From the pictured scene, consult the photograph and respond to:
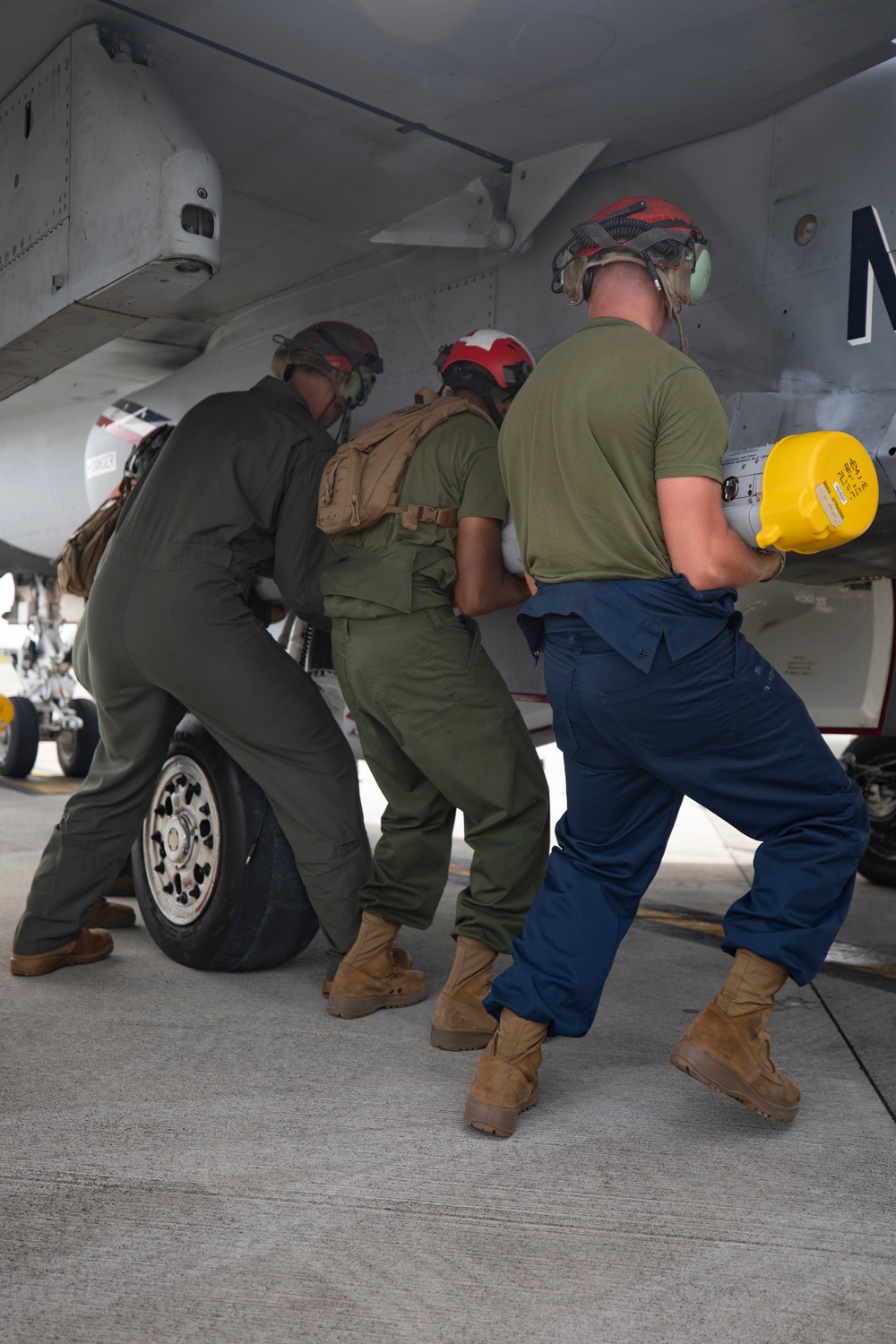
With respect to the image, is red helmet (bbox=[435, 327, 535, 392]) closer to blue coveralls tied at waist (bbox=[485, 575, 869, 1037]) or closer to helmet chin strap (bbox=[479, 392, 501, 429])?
helmet chin strap (bbox=[479, 392, 501, 429])

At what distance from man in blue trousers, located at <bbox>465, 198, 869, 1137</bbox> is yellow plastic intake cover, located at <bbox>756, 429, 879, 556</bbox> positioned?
103 mm

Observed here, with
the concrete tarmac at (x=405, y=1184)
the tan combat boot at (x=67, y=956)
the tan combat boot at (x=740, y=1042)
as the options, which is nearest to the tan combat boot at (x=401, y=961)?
the concrete tarmac at (x=405, y=1184)

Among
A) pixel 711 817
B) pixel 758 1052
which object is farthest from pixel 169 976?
pixel 711 817

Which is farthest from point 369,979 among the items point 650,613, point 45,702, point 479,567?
point 45,702

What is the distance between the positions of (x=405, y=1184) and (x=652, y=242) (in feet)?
6.53

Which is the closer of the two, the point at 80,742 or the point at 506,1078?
the point at 506,1078

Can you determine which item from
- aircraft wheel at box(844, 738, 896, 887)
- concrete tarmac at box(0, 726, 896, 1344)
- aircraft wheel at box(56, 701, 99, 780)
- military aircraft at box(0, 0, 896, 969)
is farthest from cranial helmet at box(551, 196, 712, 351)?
aircraft wheel at box(56, 701, 99, 780)

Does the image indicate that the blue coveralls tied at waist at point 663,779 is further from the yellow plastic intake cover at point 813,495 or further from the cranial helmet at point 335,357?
the cranial helmet at point 335,357

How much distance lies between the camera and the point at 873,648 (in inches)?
183

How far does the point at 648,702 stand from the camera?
231cm

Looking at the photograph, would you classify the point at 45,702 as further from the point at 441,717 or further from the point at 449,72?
the point at 441,717

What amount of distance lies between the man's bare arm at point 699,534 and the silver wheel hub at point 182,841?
1.90 metres

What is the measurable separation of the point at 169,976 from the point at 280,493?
1.53 m

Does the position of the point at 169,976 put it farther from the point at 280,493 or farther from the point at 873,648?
the point at 873,648
